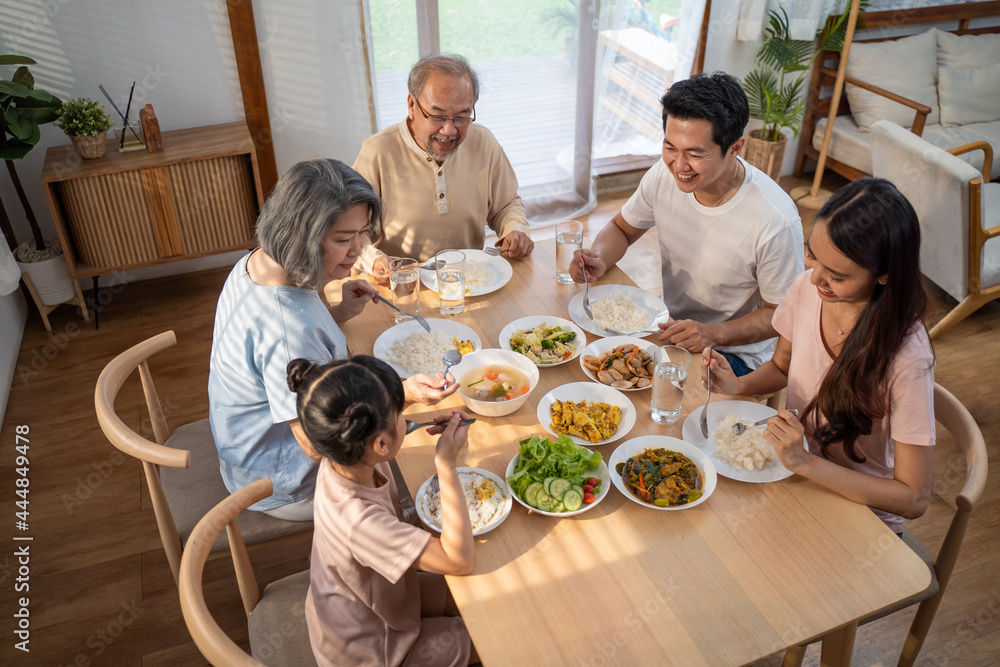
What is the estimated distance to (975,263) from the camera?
11.0 ft

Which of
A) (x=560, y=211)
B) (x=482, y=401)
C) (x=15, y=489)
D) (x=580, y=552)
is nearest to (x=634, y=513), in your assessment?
(x=580, y=552)

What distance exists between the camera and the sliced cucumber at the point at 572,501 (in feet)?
4.99

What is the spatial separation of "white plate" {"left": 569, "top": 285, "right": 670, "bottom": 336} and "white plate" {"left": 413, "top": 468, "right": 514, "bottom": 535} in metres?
0.65

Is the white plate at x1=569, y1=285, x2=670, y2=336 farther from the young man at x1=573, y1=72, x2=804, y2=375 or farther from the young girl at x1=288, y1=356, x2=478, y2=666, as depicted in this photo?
the young girl at x1=288, y1=356, x2=478, y2=666

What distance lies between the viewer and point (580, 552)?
4.76 ft

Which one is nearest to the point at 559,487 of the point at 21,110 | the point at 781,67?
the point at 21,110

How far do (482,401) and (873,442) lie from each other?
0.94 metres

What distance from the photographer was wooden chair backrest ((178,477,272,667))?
4.20ft

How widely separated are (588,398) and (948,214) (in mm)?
2413

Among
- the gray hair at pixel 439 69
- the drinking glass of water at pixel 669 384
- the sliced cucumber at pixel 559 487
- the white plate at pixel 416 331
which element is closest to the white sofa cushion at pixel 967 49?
the gray hair at pixel 439 69

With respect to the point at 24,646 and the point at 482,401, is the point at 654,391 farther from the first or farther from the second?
the point at 24,646

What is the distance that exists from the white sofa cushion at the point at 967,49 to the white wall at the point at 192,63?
374 centimetres

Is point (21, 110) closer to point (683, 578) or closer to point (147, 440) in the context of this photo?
point (147, 440)

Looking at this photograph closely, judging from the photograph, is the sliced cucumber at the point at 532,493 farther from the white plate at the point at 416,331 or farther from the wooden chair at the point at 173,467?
the wooden chair at the point at 173,467
